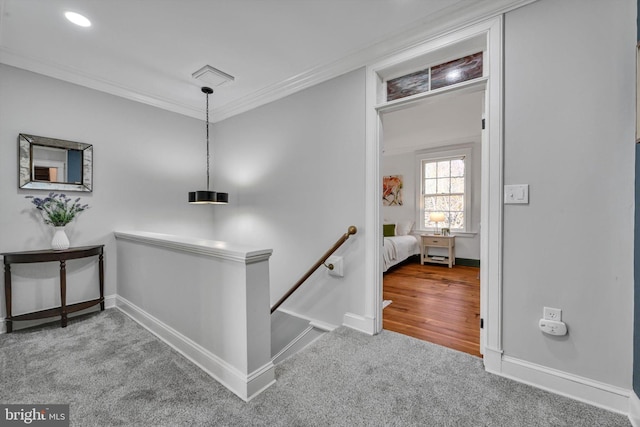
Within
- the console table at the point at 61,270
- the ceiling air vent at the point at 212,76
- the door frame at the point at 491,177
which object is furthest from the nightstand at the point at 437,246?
the console table at the point at 61,270

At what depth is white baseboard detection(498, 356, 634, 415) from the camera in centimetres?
146

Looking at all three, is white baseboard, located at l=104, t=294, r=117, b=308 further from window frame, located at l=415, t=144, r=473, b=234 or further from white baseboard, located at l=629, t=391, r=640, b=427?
window frame, located at l=415, t=144, r=473, b=234

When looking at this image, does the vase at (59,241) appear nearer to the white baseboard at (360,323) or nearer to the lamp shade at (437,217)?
the white baseboard at (360,323)

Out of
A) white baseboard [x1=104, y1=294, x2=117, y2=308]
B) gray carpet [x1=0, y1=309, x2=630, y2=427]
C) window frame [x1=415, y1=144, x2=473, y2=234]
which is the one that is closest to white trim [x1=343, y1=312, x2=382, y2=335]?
gray carpet [x1=0, y1=309, x2=630, y2=427]

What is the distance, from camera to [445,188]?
5.89m

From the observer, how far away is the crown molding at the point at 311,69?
1854mm

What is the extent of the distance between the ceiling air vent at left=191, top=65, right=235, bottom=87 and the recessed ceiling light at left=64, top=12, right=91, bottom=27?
2.86 feet

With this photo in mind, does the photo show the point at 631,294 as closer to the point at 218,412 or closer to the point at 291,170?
the point at 218,412

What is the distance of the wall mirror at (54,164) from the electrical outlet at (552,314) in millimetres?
4088

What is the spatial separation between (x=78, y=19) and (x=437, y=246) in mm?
5914

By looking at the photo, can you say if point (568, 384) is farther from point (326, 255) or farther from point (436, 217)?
point (436, 217)

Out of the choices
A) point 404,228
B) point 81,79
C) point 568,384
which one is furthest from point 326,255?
point 404,228

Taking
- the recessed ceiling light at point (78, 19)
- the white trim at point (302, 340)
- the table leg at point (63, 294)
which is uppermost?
the recessed ceiling light at point (78, 19)

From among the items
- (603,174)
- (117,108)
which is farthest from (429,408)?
(117,108)
